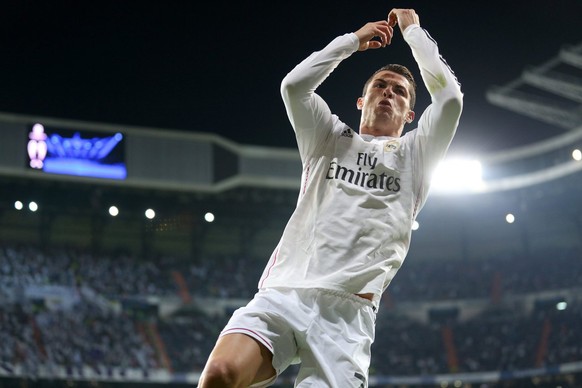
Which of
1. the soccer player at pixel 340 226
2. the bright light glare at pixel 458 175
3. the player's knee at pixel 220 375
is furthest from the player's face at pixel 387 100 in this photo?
the bright light glare at pixel 458 175

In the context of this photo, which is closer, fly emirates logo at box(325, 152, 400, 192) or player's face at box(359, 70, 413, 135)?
fly emirates logo at box(325, 152, 400, 192)

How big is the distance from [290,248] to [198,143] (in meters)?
32.5

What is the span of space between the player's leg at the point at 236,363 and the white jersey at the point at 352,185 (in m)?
0.40

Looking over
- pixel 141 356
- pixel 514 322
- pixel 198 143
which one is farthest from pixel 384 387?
pixel 198 143

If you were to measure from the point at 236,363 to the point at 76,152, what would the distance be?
32475 millimetres

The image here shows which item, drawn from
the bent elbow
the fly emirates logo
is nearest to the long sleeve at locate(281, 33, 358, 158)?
the fly emirates logo

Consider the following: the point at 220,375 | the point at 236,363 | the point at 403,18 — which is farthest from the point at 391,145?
the point at 220,375

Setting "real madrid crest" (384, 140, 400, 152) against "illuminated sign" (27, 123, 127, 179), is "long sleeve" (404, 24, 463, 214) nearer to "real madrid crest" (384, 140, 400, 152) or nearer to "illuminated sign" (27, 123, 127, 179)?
"real madrid crest" (384, 140, 400, 152)

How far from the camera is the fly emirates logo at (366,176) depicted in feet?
14.5

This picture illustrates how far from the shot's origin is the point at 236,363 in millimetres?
3807

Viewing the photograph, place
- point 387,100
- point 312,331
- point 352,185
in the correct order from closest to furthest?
point 312,331, point 352,185, point 387,100

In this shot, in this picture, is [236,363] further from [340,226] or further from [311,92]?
[311,92]

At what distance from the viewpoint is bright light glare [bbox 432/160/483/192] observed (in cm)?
3772

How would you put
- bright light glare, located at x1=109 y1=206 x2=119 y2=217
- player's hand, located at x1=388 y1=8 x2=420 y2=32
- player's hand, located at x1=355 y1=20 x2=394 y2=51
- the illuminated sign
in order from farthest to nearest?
bright light glare, located at x1=109 y1=206 x2=119 y2=217 → the illuminated sign → player's hand, located at x1=388 y1=8 x2=420 y2=32 → player's hand, located at x1=355 y1=20 x2=394 y2=51
